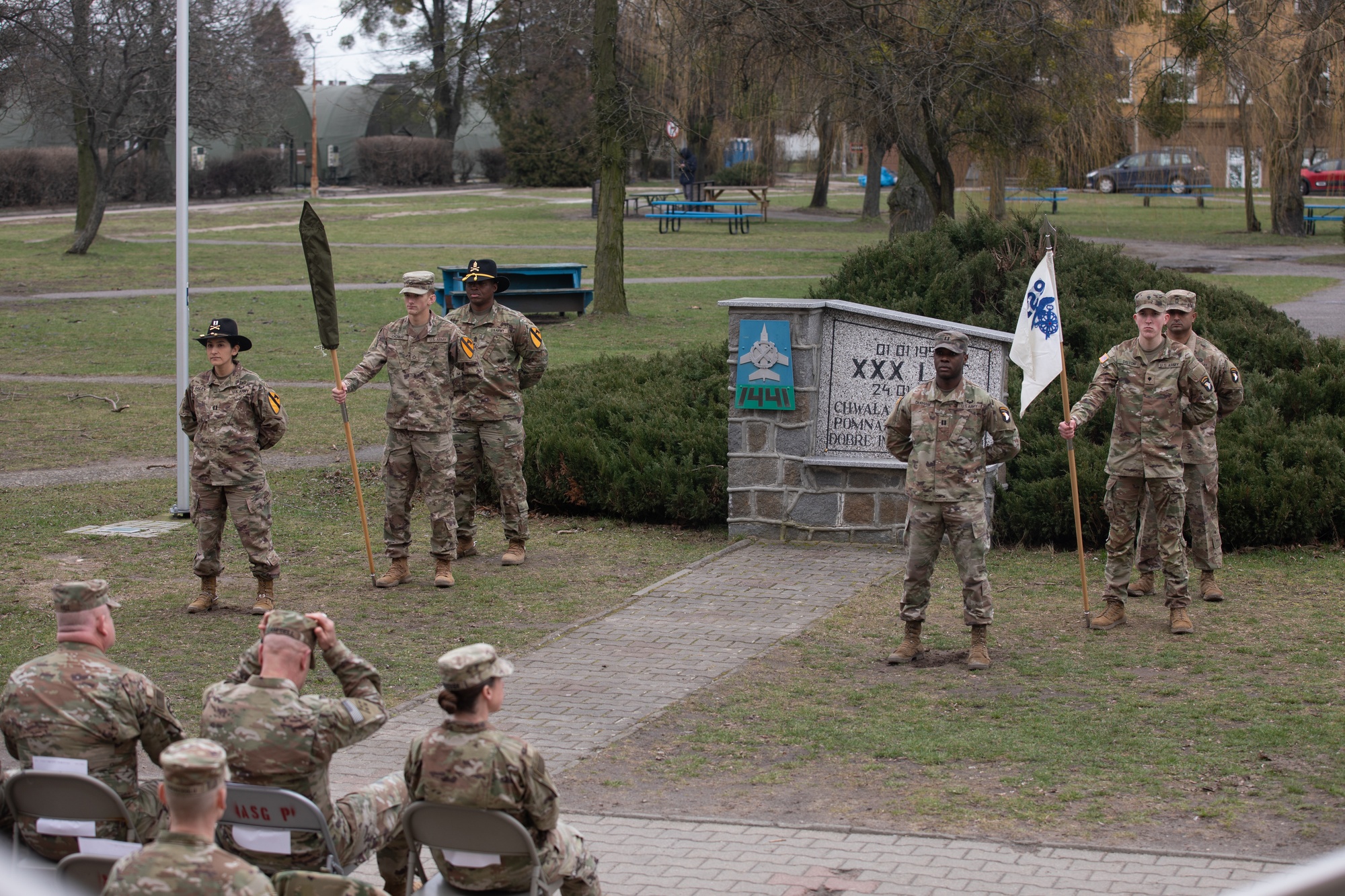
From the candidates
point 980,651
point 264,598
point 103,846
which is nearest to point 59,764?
point 103,846

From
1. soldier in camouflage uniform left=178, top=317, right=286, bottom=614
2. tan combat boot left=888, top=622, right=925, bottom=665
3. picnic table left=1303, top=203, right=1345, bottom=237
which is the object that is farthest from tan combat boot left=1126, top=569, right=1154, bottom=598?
picnic table left=1303, top=203, right=1345, bottom=237

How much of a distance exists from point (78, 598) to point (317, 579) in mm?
5510

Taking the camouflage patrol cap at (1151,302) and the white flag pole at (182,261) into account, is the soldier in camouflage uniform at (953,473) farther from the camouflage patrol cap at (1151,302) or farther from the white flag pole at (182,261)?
the white flag pole at (182,261)

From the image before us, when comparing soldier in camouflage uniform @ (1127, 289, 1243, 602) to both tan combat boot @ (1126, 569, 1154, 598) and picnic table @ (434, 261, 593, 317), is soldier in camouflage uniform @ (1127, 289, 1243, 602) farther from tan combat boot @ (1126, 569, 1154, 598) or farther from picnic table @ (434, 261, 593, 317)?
picnic table @ (434, 261, 593, 317)

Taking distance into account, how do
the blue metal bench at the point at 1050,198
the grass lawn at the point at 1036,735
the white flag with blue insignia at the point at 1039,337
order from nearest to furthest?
the grass lawn at the point at 1036,735
the white flag with blue insignia at the point at 1039,337
the blue metal bench at the point at 1050,198

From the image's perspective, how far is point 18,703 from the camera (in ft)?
16.5

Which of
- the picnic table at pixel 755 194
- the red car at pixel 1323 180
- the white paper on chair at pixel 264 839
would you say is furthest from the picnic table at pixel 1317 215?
the white paper on chair at pixel 264 839

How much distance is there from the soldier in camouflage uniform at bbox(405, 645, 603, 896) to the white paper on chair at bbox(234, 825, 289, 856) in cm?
42

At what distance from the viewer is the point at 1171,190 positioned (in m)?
61.9

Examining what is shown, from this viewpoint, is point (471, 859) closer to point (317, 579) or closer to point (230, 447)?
point (230, 447)

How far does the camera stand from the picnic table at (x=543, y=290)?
24.2 metres

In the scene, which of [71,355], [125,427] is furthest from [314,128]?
[125,427]

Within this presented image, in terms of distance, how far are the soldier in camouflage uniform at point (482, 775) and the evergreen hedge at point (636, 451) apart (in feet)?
24.5

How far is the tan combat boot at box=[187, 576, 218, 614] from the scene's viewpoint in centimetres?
968
